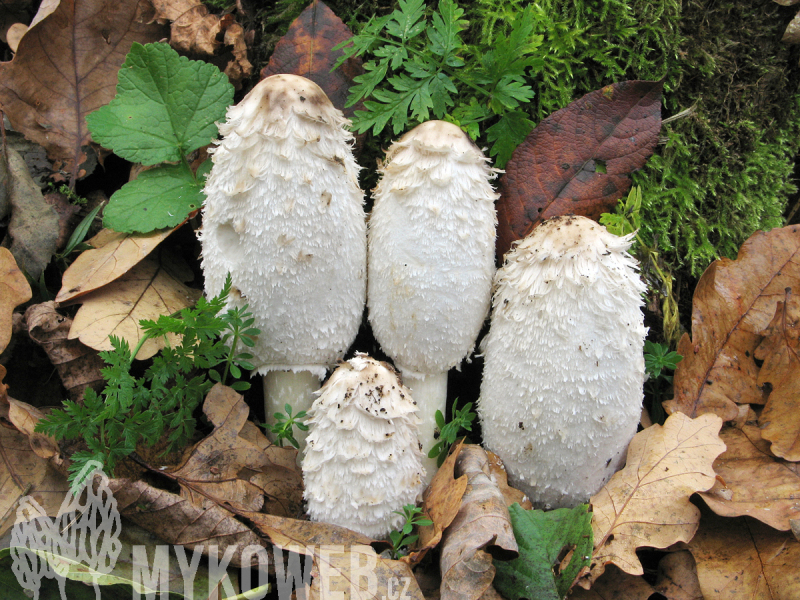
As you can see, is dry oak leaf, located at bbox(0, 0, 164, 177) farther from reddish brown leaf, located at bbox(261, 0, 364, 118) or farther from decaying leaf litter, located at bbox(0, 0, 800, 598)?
reddish brown leaf, located at bbox(261, 0, 364, 118)

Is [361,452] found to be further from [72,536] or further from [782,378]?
[782,378]

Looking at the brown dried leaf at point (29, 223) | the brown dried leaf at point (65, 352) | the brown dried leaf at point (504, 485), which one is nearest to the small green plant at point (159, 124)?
the brown dried leaf at point (29, 223)

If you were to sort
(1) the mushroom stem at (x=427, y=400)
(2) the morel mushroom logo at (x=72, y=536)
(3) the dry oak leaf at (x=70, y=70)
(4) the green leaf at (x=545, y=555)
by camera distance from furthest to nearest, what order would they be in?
1. (3) the dry oak leaf at (x=70, y=70)
2. (1) the mushroom stem at (x=427, y=400)
3. (4) the green leaf at (x=545, y=555)
4. (2) the morel mushroom logo at (x=72, y=536)

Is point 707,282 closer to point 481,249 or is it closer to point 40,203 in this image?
point 481,249

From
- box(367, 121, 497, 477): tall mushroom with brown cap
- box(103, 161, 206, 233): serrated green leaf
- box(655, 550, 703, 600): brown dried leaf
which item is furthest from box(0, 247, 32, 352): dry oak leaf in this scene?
box(655, 550, 703, 600): brown dried leaf

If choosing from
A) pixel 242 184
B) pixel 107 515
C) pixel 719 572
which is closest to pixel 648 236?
pixel 719 572

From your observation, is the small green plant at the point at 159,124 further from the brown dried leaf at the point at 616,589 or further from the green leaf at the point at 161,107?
the brown dried leaf at the point at 616,589
